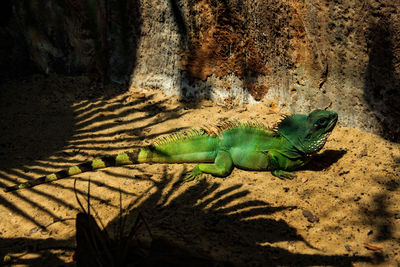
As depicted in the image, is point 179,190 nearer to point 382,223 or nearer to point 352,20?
point 382,223

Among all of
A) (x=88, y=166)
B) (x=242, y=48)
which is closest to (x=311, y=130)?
(x=242, y=48)

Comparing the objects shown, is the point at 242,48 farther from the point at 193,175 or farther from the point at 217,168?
the point at 193,175

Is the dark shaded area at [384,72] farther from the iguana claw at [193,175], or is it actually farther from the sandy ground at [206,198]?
the iguana claw at [193,175]

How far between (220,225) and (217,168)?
1027mm

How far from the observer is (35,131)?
4.79 m

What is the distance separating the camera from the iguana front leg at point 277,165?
358 centimetres

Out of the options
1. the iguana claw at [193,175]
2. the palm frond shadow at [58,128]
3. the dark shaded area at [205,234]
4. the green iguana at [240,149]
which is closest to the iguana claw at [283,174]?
the green iguana at [240,149]

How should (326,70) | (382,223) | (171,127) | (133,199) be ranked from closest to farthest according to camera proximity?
1. (382,223)
2. (133,199)
3. (326,70)
4. (171,127)

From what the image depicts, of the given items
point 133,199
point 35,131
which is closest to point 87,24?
point 35,131

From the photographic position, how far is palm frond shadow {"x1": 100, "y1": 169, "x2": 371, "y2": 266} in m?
2.33

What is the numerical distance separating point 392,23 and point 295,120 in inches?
56.4

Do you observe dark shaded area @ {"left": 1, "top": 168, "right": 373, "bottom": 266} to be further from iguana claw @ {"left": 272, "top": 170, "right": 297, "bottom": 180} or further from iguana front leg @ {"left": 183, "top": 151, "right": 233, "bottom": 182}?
iguana claw @ {"left": 272, "top": 170, "right": 297, "bottom": 180}

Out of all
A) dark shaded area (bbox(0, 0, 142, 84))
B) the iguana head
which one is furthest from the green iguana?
dark shaded area (bbox(0, 0, 142, 84))

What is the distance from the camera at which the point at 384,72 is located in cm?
365
